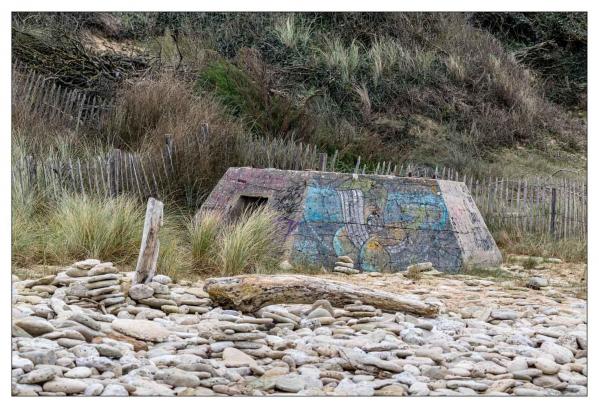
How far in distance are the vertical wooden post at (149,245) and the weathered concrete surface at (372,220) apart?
2.09m

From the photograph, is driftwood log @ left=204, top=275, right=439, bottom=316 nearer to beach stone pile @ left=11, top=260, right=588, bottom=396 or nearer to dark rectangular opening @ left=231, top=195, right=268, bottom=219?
beach stone pile @ left=11, top=260, right=588, bottom=396

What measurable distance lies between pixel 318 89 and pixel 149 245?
10234 millimetres

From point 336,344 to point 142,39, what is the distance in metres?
12.2

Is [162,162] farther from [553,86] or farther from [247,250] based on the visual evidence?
[553,86]

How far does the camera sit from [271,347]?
4598 mm

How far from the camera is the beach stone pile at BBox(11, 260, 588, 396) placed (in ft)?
12.9

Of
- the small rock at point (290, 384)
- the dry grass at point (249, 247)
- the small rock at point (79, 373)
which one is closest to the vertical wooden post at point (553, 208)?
the dry grass at point (249, 247)

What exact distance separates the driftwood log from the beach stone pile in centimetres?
5

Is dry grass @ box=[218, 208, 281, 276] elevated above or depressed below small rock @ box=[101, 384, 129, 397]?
above

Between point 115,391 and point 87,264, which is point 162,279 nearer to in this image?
point 87,264

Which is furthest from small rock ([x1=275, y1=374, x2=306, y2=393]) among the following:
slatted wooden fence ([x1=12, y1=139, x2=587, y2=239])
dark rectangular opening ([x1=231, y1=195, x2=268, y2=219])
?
slatted wooden fence ([x1=12, y1=139, x2=587, y2=239])

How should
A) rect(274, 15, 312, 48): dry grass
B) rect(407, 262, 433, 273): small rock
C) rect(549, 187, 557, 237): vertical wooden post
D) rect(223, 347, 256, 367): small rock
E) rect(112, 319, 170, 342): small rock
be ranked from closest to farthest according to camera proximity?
rect(223, 347, 256, 367): small rock < rect(112, 319, 170, 342): small rock < rect(407, 262, 433, 273): small rock < rect(549, 187, 557, 237): vertical wooden post < rect(274, 15, 312, 48): dry grass

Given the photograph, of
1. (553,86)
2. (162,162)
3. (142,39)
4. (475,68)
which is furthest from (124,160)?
(553,86)

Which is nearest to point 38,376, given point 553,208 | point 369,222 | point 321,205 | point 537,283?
point 321,205
